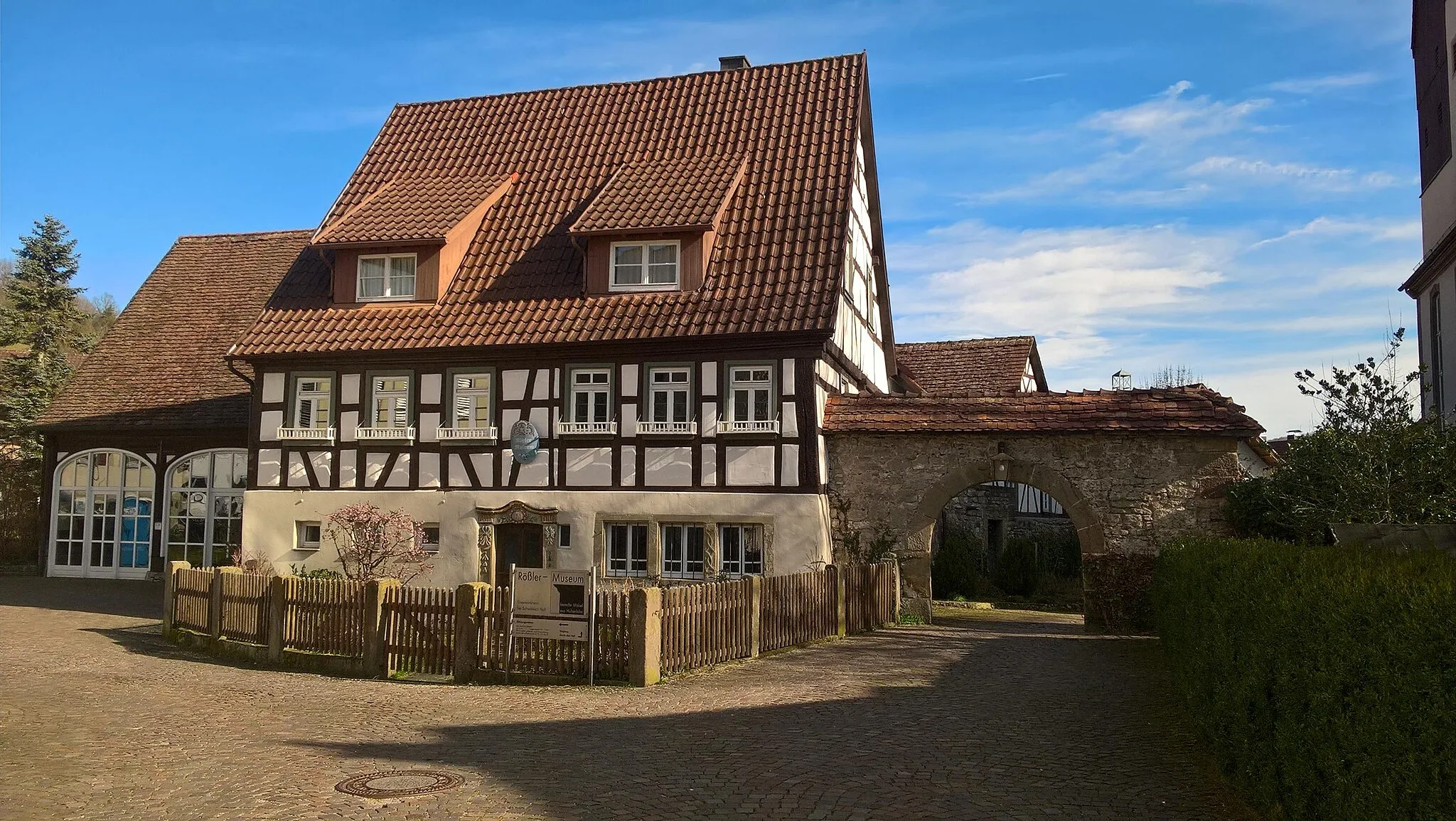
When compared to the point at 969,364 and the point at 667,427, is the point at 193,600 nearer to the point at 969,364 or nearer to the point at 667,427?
the point at 667,427

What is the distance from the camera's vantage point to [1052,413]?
20.5 m

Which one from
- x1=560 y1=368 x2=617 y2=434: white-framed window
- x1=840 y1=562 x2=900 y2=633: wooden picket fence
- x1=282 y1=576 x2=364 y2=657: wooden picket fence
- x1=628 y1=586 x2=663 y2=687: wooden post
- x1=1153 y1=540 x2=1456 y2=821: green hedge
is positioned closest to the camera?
x1=1153 y1=540 x2=1456 y2=821: green hedge

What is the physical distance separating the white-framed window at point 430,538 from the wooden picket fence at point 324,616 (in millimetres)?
6269

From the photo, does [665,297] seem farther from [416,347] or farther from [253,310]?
[253,310]

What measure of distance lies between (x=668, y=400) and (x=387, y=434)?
18.6 feet

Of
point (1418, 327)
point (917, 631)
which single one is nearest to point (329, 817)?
point (917, 631)

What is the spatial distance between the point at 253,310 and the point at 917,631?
65.6 ft

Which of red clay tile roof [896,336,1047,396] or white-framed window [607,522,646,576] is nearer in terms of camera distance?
white-framed window [607,522,646,576]

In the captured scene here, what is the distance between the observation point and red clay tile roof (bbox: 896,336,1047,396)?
34812 millimetres

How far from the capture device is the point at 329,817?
24.1 ft

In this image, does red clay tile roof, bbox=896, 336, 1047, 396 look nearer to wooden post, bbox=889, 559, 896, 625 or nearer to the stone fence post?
wooden post, bbox=889, 559, 896, 625

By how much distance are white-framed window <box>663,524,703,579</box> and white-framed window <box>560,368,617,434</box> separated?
7.61 ft

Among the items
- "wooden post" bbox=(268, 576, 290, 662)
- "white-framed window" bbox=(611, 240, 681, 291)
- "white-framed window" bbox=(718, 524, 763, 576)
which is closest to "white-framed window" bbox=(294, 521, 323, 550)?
"wooden post" bbox=(268, 576, 290, 662)

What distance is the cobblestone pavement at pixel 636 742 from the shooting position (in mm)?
7746
